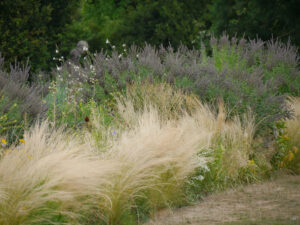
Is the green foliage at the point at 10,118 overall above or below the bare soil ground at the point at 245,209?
above

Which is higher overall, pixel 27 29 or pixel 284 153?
pixel 27 29

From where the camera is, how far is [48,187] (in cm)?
357

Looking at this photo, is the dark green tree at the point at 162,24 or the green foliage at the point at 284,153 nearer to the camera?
the green foliage at the point at 284,153

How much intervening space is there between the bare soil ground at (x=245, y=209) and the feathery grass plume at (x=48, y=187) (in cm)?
76

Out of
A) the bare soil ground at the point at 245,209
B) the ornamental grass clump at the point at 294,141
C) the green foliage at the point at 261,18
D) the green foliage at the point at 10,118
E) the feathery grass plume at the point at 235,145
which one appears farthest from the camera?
the green foliage at the point at 261,18

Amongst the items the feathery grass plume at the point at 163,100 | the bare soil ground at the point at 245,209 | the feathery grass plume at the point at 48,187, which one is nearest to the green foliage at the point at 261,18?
the feathery grass plume at the point at 163,100

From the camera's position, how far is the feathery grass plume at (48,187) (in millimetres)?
3441

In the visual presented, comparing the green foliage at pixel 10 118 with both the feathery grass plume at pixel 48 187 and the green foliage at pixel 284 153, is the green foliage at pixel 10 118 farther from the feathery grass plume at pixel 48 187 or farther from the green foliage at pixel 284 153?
the green foliage at pixel 284 153

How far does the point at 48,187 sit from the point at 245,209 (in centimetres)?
213

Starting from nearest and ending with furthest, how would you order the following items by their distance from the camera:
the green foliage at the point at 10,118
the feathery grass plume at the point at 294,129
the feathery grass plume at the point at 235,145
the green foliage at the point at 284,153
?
the green foliage at the point at 10,118 → the feathery grass plume at the point at 235,145 → the green foliage at the point at 284,153 → the feathery grass plume at the point at 294,129

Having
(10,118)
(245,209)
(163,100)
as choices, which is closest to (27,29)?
(163,100)

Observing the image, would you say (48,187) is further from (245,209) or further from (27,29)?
(27,29)

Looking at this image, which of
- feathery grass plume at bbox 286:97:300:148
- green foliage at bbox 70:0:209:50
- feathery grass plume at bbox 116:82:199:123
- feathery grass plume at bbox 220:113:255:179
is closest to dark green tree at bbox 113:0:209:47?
green foliage at bbox 70:0:209:50

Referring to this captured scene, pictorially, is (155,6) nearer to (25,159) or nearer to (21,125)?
(21,125)
